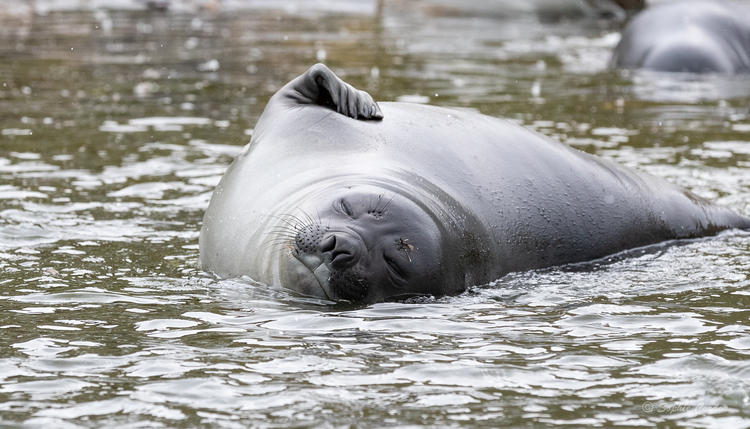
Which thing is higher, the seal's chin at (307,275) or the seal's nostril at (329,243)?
the seal's nostril at (329,243)

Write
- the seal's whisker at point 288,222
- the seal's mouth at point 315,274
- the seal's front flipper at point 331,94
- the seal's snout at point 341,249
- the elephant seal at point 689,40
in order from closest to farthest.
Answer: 1. the seal's snout at point 341,249
2. the seal's mouth at point 315,274
3. the seal's whisker at point 288,222
4. the seal's front flipper at point 331,94
5. the elephant seal at point 689,40

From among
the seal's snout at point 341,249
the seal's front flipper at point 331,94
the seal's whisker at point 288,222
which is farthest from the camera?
the seal's front flipper at point 331,94

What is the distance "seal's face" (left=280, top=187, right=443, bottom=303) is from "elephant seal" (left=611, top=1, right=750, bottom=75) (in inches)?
383

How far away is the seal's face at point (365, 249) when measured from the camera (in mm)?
4930

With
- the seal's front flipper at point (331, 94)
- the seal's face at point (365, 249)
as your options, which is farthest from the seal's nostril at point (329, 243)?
the seal's front flipper at point (331, 94)

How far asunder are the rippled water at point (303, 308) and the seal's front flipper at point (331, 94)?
1.06 meters

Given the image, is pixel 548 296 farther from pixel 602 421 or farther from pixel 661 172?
pixel 661 172

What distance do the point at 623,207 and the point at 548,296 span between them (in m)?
1.39

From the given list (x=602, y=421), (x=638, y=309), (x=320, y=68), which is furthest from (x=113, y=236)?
(x=602, y=421)

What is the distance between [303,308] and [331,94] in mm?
1712

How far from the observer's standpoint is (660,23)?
14758 mm

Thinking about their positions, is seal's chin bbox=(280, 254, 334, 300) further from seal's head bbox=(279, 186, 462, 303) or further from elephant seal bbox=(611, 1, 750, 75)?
elephant seal bbox=(611, 1, 750, 75)

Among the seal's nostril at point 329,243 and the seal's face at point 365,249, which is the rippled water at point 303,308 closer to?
the seal's face at point 365,249

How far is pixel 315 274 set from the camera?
503 cm
